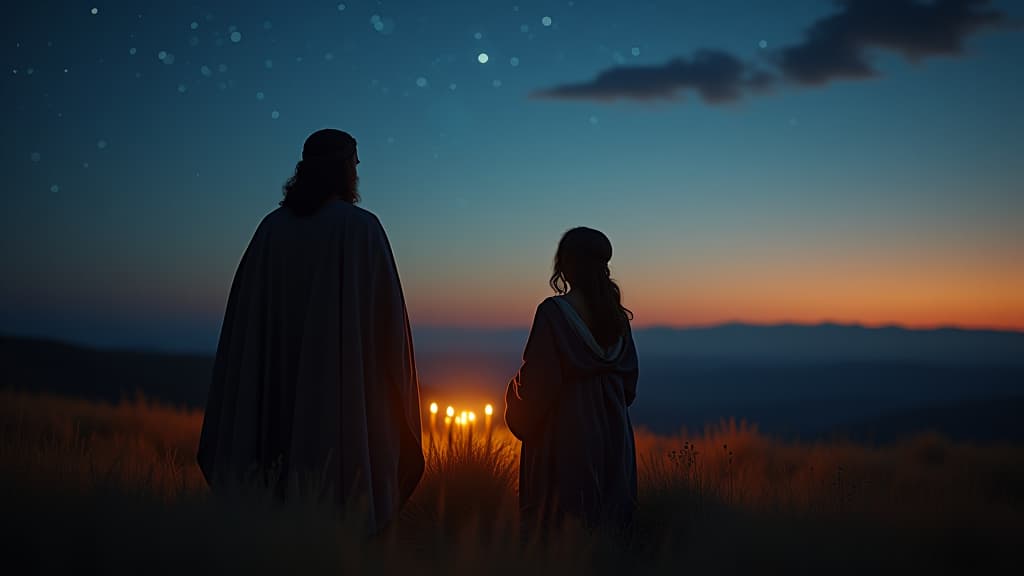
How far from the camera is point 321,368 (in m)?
4.04

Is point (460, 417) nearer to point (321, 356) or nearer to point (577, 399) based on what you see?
point (577, 399)

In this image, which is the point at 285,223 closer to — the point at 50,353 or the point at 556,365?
the point at 556,365

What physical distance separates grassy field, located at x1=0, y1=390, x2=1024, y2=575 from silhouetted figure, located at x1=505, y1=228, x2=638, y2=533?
0.32 m

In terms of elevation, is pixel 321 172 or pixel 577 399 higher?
pixel 321 172

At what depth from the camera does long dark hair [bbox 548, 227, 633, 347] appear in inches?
191

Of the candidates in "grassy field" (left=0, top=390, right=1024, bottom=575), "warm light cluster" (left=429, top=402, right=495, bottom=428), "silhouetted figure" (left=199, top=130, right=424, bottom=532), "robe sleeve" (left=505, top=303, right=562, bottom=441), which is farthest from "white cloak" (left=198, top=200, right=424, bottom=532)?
"warm light cluster" (left=429, top=402, right=495, bottom=428)

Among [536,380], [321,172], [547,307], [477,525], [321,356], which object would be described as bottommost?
[477,525]

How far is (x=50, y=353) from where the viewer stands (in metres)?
37.2

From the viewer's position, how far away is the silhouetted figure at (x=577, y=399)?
4754 millimetres

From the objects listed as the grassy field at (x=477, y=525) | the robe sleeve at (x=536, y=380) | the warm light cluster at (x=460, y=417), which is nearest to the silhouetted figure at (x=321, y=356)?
the grassy field at (x=477, y=525)

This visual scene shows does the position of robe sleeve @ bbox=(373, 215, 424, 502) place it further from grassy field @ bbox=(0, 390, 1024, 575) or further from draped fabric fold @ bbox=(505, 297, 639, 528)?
draped fabric fold @ bbox=(505, 297, 639, 528)

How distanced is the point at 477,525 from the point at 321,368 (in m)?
1.28

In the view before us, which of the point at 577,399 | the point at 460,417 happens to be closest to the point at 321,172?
the point at 577,399

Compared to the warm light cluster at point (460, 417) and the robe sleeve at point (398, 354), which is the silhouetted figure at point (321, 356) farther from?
the warm light cluster at point (460, 417)
